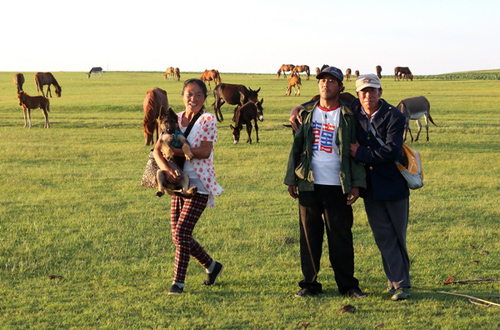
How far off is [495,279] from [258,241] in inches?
119

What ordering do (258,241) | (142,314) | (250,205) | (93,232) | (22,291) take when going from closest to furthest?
(142,314), (22,291), (258,241), (93,232), (250,205)

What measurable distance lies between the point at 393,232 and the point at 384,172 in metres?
0.59

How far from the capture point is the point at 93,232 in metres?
8.67

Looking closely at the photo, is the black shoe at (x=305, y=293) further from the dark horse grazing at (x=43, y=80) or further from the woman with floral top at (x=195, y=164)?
the dark horse grazing at (x=43, y=80)

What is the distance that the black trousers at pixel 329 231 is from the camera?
5.61 meters

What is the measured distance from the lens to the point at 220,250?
25.5 ft

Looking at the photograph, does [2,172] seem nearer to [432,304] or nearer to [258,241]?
[258,241]

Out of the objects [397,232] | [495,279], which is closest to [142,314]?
[397,232]

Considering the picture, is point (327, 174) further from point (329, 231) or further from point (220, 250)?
point (220, 250)

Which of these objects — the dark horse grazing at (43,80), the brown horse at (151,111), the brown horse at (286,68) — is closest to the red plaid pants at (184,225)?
the brown horse at (151,111)

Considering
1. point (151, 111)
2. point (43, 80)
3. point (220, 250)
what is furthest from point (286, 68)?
point (220, 250)

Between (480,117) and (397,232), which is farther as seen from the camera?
(480,117)

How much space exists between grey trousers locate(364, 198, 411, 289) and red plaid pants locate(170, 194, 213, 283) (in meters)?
1.61

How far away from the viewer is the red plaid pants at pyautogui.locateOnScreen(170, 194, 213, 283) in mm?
5707
